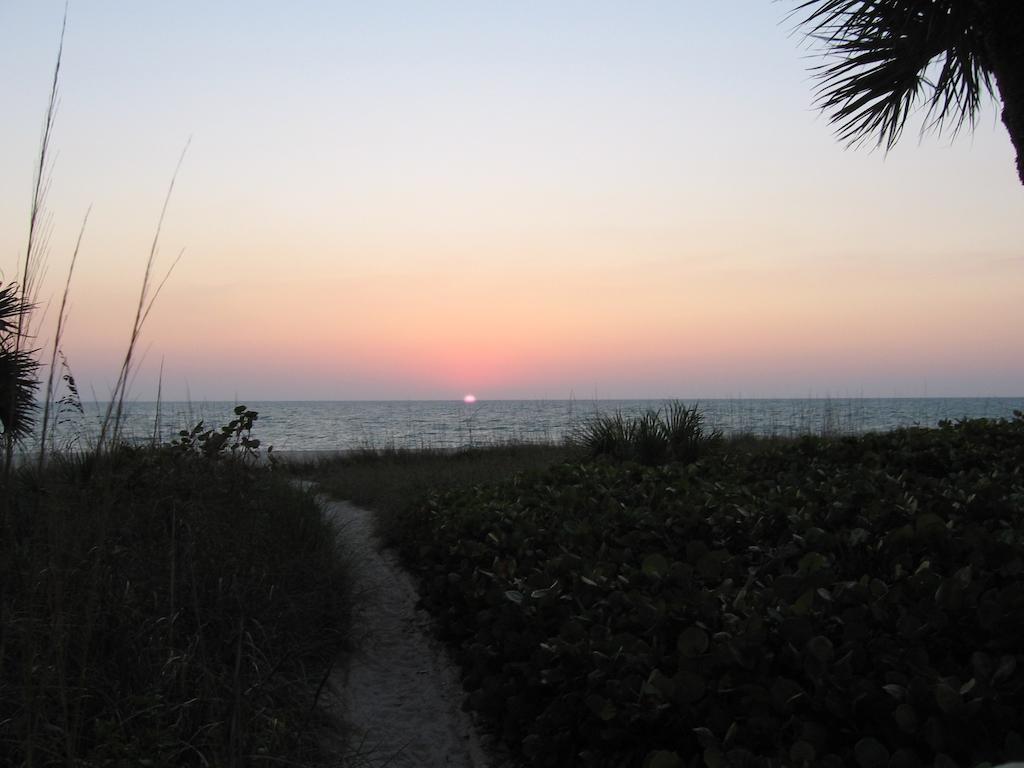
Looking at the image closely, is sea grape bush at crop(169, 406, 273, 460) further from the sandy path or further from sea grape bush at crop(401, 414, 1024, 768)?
sea grape bush at crop(401, 414, 1024, 768)

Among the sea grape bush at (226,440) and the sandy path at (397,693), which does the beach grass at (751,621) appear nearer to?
the sandy path at (397,693)

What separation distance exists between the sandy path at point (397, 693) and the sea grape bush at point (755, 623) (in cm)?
21

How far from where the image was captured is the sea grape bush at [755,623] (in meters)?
2.35

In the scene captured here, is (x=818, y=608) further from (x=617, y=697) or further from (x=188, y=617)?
(x=188, y=617)

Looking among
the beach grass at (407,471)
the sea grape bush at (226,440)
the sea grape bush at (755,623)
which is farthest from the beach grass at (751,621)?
the beach grass at (407,471)

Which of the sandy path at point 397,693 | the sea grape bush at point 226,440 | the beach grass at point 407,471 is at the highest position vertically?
the sea grape bush at point 226,440

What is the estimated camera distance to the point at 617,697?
8.98ft

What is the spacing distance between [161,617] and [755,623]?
2.59m

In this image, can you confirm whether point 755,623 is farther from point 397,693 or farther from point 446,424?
point 446,424

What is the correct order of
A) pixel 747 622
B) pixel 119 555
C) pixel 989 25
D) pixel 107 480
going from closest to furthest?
pixel 107 480, pixel 747 622, pixel 119 555, pixel 989 25

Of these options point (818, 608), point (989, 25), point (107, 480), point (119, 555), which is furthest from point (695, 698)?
point (989, 25)

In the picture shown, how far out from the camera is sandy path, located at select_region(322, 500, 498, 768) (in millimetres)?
3562

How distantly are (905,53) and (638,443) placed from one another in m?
5.05

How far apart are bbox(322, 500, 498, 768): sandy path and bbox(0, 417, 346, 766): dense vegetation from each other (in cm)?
22
